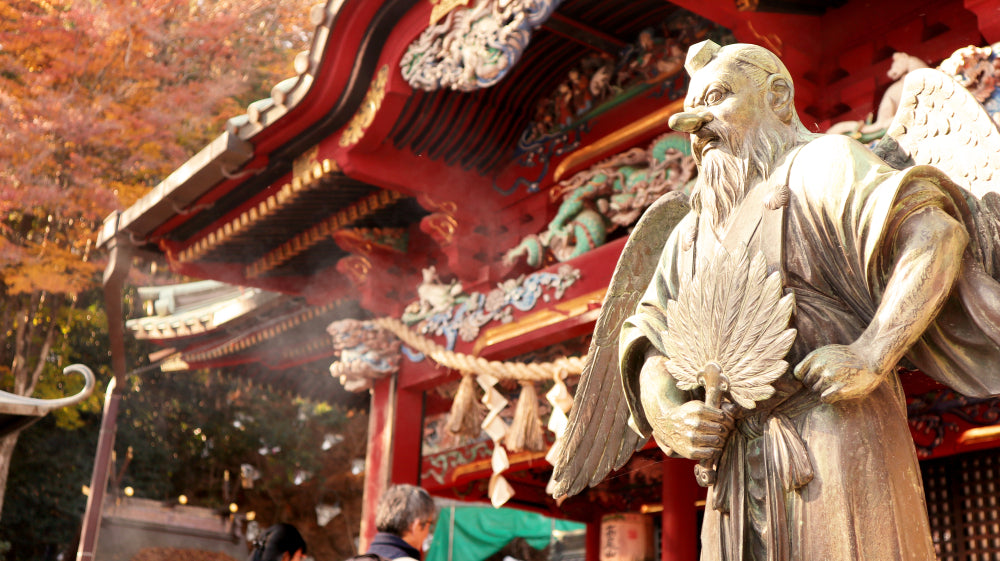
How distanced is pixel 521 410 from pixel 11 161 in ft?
23.3

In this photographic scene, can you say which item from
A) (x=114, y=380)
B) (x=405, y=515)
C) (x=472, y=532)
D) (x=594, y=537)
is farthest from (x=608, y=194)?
(x=472, y=532)

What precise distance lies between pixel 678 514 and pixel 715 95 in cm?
351

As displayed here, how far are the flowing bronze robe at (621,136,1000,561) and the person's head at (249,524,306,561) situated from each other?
2.17 metres

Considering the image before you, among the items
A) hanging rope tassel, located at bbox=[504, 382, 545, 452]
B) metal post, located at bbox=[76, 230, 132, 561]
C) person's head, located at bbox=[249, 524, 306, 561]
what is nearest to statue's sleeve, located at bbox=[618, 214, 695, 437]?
person's head, located at bbox=[249, 524, 306, 561]

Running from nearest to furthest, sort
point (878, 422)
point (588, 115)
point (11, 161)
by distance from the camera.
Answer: point (878, 422) → point (588, 115) → point (11, 161)

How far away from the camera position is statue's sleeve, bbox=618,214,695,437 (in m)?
2.25

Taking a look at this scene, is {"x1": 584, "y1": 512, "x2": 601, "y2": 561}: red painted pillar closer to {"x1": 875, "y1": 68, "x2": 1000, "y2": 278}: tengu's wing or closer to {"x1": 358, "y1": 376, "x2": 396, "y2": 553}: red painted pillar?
{"x1": 358, "y1": 376, "x2": 396, "y2": 553}: red painted pillar

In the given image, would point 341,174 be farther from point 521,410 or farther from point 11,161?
point 11,161

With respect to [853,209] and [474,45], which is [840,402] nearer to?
[853,209]

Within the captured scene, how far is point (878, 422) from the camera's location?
196 cm

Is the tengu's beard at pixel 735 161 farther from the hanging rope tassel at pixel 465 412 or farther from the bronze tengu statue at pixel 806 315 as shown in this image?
the hanging rope tassel at pixel 465 412

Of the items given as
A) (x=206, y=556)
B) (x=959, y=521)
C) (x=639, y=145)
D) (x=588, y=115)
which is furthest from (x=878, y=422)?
(x=206, y=556)

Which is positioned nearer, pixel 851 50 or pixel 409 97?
pixel 851 50

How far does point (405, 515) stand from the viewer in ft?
9.86
